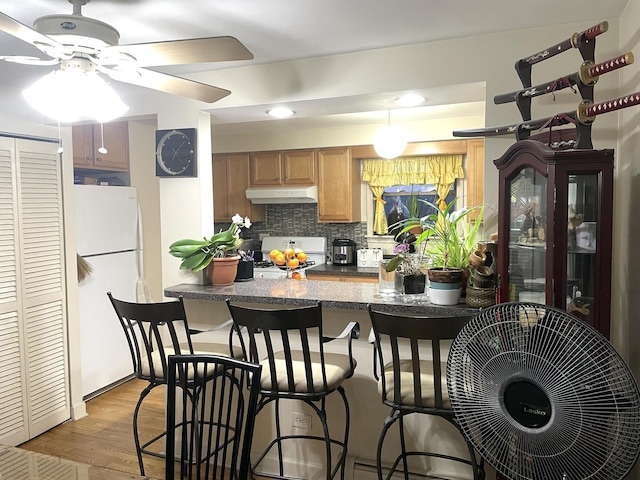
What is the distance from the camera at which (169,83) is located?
2006mm

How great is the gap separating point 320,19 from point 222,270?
1.42 metres

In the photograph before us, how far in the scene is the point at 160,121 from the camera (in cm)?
302

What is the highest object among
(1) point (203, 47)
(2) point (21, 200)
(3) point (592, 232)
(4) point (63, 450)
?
(1) point (203, 47)

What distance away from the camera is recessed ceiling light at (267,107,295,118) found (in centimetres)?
292

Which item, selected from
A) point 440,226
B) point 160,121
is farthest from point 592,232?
point 160,121

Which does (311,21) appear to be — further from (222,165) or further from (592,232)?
(222,165)

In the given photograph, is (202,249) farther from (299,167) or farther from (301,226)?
(301,226)

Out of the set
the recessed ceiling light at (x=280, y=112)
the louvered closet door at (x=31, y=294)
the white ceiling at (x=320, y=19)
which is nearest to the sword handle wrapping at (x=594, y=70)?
the white ceiling at (x=320, y=19)

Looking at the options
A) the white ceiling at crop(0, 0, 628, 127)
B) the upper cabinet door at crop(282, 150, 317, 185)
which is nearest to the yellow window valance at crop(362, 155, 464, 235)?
the upper cabinet door at crop(282, 150, 317, 185)

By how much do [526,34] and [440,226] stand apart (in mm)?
985

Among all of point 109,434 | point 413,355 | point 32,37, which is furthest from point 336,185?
point 32,37

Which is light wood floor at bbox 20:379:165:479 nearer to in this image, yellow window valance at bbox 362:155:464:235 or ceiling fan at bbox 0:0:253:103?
ceiling fan at bbox 0:0:253:103

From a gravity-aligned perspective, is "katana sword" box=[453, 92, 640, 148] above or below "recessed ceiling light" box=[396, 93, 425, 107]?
below

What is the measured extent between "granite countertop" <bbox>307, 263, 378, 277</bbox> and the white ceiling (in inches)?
87.5
